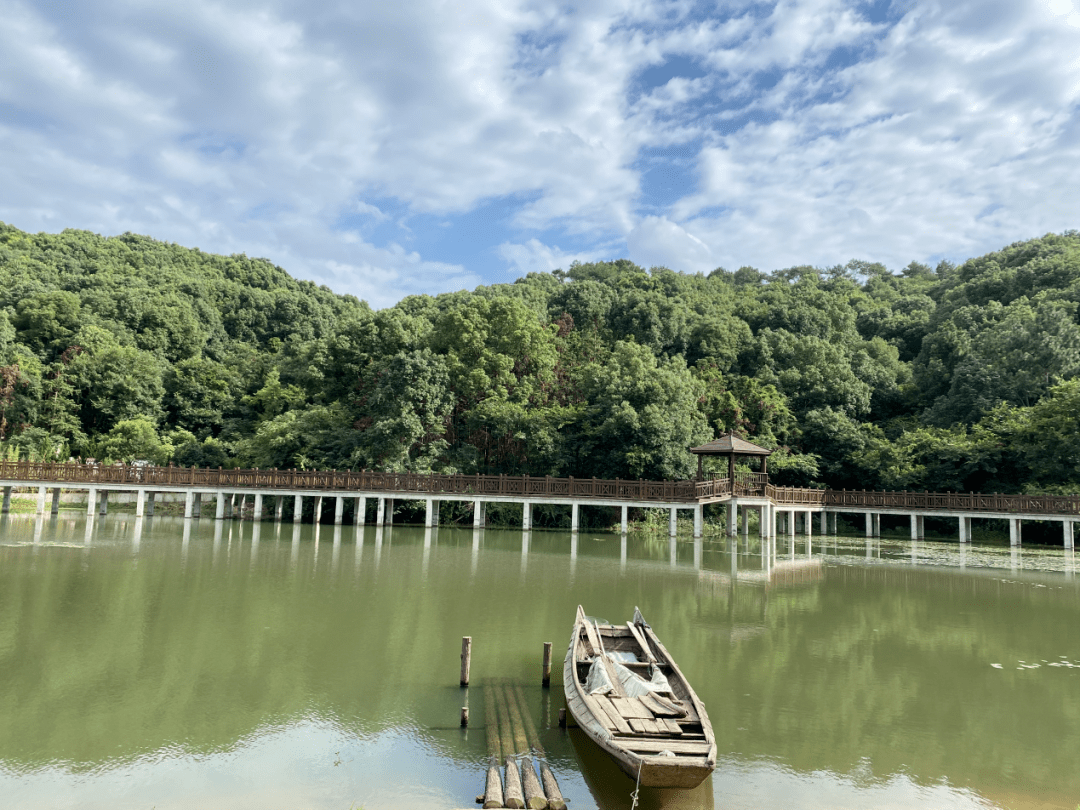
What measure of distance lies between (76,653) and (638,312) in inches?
1643

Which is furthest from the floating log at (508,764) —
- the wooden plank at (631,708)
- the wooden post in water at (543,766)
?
the wooden plank at (631,708)

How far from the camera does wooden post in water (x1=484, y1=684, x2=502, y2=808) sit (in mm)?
5398

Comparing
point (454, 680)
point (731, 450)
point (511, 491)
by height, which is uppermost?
point (731, 450)

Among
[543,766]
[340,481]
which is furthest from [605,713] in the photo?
[340,481]

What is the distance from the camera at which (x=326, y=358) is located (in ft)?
122

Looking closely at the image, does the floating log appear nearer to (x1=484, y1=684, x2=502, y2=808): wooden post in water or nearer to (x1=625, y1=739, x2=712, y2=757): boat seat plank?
(x1=484, y1=684, x2=502, y2=808): wooden post in water

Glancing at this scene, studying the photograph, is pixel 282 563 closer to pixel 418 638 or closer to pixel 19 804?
pixel 418 638

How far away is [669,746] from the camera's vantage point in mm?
5730

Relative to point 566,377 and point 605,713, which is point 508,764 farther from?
point 566,377

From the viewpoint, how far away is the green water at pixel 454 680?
20.1ft

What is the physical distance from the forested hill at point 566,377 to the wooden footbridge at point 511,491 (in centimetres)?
219

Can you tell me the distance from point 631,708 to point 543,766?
3.48 ft

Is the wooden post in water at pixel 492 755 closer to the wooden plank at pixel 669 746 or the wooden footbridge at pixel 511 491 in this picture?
the wooden plank at pixel 669 746

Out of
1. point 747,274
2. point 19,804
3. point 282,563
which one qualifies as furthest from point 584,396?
point 747,274
